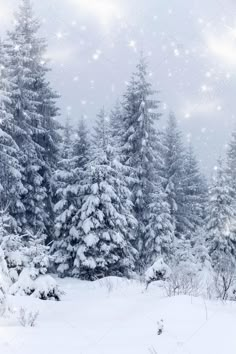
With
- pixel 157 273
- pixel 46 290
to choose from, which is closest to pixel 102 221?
pixel 157 273

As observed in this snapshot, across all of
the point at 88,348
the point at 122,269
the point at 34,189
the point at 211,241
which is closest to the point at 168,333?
the point at 88,348

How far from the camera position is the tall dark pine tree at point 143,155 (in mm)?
24672

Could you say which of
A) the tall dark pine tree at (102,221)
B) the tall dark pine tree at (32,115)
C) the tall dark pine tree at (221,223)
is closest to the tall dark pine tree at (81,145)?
the tall dark pine tree at (102,221)

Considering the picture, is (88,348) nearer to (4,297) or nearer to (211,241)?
(4,297)

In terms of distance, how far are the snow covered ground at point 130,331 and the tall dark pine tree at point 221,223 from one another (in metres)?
17.8

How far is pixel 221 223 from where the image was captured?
26.8 meters

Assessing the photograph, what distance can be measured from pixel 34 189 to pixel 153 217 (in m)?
6.90

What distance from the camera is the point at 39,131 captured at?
2319cm

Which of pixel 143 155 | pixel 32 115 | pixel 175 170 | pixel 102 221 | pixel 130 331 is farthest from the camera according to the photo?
pixel 175 170

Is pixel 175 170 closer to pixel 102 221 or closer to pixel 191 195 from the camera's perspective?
pixel 191 195

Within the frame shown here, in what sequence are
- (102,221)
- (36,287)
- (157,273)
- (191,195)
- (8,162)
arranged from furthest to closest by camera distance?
(191,195)
(102,221)
(8,162)
(157,273)
(36,287)

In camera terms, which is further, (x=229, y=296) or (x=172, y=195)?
(x=172, y=195)

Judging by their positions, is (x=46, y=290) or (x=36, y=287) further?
(x=36, y=287)

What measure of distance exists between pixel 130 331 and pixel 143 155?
19.6 meters
